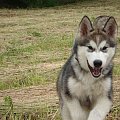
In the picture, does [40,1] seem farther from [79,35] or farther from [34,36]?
[79,35]

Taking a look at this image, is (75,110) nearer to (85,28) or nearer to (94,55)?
(94,55)

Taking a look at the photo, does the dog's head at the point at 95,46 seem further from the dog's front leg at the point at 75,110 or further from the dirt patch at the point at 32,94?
the dirt patch at the point at 32,94

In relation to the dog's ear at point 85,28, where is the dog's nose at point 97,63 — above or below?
below

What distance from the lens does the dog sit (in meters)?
5.50

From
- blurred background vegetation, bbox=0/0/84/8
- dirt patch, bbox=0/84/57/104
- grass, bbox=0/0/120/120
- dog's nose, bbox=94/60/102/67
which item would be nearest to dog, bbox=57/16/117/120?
dog's nose, bbox=94/60/102/67

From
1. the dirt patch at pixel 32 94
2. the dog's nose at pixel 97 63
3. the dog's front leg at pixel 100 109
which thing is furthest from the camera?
the dirt patch at pixel 32 94

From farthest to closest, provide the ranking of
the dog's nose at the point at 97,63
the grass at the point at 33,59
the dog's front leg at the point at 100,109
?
the grass at the point at 33,59 → the dog's front leg at the point at 100,109 → the dog's nose at the point at 97,63

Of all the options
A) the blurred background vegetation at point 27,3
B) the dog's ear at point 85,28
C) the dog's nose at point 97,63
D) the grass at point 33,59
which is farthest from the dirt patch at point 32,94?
the blurred background vegetation at point 27,3

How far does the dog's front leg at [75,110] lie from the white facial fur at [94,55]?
0.40 meters

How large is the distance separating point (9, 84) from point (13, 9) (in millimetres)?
16809

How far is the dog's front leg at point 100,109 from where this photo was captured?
18.0ft

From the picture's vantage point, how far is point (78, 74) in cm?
565

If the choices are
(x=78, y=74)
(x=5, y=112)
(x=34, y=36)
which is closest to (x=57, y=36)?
(x=34, y=36)

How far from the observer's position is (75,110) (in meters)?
5.64
